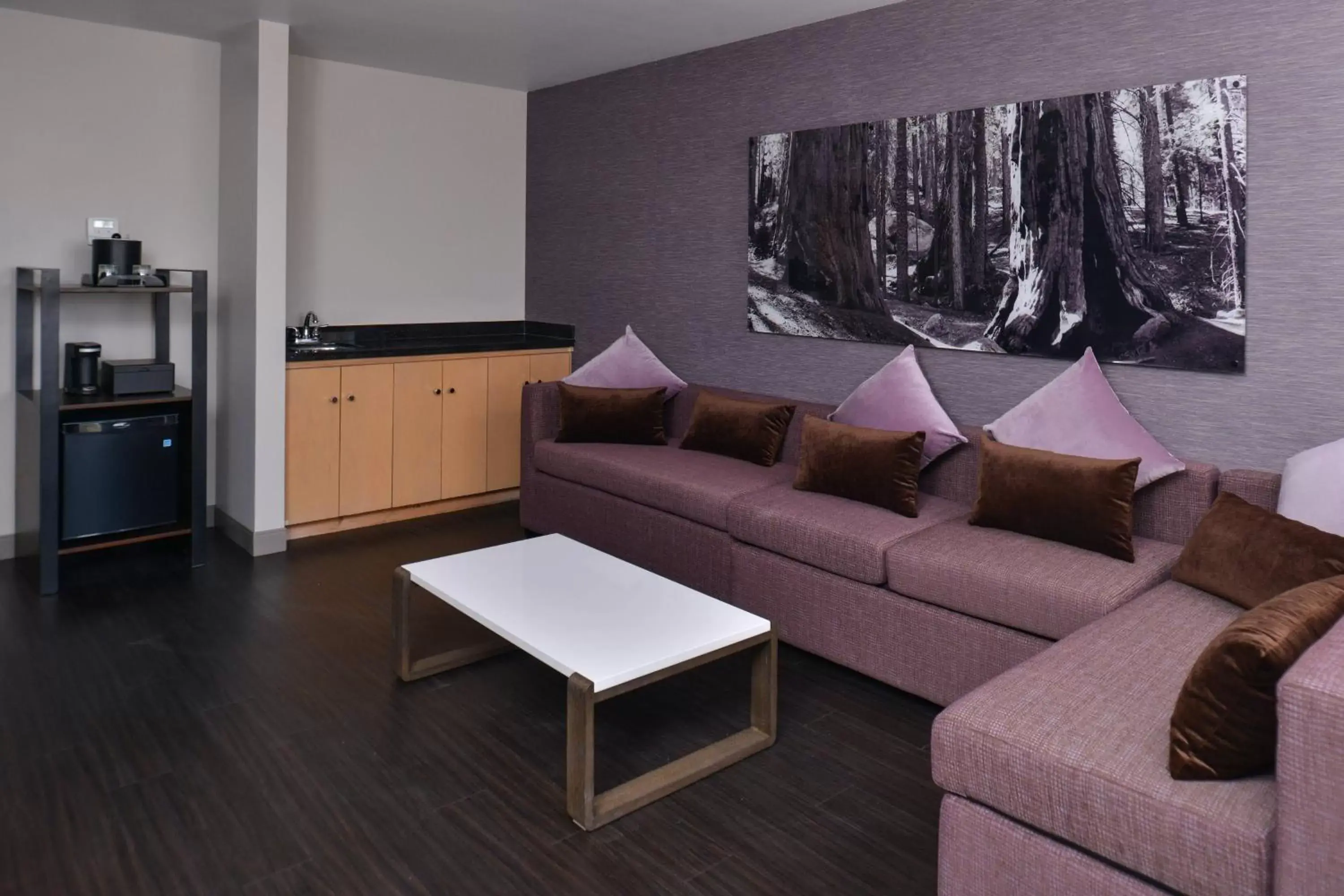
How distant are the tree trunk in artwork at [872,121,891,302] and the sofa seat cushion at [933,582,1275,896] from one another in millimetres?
2055

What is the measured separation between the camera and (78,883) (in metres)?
2.13

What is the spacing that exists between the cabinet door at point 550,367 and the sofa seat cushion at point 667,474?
0.91 meters

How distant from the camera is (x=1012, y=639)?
2850 millimetres

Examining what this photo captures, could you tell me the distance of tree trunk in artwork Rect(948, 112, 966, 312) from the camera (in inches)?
149

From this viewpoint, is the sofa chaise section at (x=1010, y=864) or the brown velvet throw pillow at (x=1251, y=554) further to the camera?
the brown velvet throw pillow at (x=1251, y=554)

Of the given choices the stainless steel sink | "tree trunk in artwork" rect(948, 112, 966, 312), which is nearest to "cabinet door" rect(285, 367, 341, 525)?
the stainless steel sink

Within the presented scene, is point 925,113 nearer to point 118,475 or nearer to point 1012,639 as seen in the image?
point 1012,639

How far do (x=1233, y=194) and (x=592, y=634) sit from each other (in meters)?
2.39

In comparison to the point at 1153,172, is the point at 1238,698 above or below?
below

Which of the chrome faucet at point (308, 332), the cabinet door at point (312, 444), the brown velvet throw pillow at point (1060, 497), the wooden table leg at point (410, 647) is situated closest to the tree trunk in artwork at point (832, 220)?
the brown velvet throw pillow at point (1060, 497)

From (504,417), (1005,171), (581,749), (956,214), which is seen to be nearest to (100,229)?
(504,417)

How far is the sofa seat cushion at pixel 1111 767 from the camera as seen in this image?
5.41ft

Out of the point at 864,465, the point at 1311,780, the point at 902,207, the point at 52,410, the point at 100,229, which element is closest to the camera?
the point at 1311,780

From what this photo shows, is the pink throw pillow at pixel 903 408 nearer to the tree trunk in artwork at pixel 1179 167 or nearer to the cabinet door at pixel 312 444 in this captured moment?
the tree trunk in artwork at pixel 1179 167
